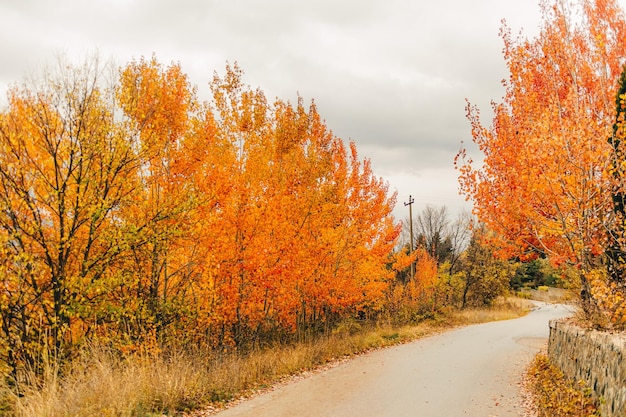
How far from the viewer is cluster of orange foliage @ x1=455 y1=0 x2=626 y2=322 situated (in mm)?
9961

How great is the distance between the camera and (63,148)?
367 inches

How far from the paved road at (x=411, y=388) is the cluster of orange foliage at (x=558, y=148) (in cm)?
253

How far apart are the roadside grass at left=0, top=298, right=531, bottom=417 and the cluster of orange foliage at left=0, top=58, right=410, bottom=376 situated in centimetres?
85

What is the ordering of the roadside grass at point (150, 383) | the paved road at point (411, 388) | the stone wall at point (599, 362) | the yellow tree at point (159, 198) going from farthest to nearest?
1. the yellow tree at point (159, 198)
2. the paved road at point (411, 388)
3. the roadside grass at point (150, 383)
4. the stone wall at point (599, 362)

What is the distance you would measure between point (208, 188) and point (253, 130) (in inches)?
130

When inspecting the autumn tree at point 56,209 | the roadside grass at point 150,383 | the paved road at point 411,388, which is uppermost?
the autumn tree at point 56,209

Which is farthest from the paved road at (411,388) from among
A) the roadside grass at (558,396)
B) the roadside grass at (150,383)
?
the roadside grass at (150,383)

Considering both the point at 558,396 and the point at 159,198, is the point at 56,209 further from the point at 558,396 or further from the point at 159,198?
the point at 558,396

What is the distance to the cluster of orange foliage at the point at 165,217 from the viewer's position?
923 centimetres

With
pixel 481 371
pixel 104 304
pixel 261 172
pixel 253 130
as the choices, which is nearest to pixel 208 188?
pixel 261 172

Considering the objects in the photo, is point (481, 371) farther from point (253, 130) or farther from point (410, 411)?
point (253, 130)

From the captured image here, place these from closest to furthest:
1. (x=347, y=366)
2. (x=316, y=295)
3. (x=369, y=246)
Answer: (x=347, y=366)
(x=316, y=295)
(x=369, y=246)

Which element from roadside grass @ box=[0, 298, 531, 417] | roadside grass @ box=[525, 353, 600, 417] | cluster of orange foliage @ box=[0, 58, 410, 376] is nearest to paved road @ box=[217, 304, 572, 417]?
roadside grass @ box=[525, 353, 600, 417]

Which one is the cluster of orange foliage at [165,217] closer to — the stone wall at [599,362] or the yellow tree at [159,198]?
the yellow tree at [159,198]
